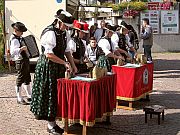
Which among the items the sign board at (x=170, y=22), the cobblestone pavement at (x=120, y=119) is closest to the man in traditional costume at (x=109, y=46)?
the cobblestone pavement at (x=120, y=119)

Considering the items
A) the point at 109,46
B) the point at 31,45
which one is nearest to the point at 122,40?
the point at 109,46

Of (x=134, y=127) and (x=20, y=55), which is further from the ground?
(x=20, y=55)

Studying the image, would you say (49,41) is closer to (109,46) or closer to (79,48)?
(79,48)

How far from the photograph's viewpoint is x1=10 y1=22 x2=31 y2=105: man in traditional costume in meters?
8.53

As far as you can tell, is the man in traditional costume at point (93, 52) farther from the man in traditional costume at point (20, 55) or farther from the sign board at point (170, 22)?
the sign board at point (170, 22)

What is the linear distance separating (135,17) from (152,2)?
1.22m

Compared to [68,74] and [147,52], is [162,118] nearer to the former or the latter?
[68,74]

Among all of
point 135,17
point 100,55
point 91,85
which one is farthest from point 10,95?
point 135,17

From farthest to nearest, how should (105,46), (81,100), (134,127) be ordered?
(105,46), (134,127), (81,100)

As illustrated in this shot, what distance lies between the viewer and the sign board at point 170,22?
19.0m

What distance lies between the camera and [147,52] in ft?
42.9

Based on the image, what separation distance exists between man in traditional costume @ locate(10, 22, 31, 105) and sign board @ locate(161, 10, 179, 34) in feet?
37.1

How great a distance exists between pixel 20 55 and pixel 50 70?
2.43 meters

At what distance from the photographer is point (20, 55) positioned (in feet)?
28.5
